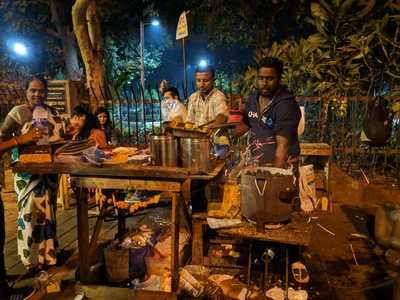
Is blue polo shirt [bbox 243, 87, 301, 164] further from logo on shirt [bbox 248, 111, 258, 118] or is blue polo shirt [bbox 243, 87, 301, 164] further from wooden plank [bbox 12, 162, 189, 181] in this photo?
wooden plank [bbox 12, 162, 189, 181]

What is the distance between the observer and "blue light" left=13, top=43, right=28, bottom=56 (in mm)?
16094

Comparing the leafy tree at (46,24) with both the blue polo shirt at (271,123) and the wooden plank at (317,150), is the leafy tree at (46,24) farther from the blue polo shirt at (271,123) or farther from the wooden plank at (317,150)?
the blue polo shirt at (271,123)

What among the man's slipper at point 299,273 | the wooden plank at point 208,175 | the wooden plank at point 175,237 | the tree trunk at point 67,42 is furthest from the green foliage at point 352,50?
the tree trunk at point 67,42

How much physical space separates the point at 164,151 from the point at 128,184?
456mm

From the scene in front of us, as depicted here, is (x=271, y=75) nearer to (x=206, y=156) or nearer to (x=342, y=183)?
(x=206, y=156)

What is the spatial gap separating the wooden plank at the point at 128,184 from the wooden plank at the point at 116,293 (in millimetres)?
1059

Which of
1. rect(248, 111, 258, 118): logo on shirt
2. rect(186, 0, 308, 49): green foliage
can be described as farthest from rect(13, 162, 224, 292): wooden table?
rect(186, 0, 308, 49): green foliage

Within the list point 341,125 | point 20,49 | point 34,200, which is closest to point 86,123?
point 34,200

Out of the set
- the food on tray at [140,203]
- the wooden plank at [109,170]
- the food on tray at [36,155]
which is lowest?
the food on tray at [140,203]

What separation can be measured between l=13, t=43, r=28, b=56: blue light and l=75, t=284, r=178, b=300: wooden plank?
15.7 metres

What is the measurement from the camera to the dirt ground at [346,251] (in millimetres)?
3867

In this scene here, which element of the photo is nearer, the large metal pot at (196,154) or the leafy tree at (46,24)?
the large metal pot at (196,154)

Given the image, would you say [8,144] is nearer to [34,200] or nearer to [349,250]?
[34,200]

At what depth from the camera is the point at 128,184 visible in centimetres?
326
